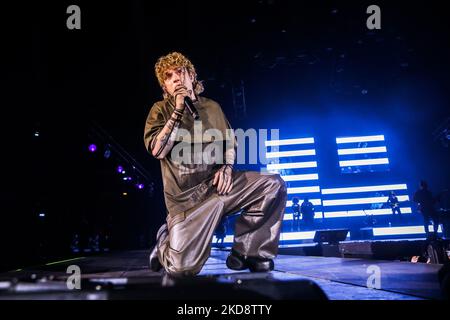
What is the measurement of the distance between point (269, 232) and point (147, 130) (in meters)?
0.96

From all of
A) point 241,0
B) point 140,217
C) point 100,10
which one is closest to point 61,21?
point 100,10

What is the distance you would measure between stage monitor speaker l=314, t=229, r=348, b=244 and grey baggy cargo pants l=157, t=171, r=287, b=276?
239 inches

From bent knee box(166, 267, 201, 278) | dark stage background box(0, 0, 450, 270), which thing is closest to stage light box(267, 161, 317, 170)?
dark stage background box(0, 0, 450, 270)

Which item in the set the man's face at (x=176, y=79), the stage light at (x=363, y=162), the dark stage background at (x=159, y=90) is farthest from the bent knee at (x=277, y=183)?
the stage light at (x=363, y=162)

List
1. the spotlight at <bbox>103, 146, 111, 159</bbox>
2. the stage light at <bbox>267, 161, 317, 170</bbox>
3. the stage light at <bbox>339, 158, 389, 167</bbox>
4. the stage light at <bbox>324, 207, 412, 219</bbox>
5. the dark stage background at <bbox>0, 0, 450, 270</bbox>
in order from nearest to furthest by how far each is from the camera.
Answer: the dark stage background at <bbox>0, 0, 450, 270</bbox> < the spotlight at <bbox>103, 146, 111, 159</bbox> < the stage light at <bbox>324, 207, 412, 219</bbox> < the stage light at <bbox>339, 158, 389, 167</bbox> < the stage light at <bbox>267, 161, 317, 170</bbox>

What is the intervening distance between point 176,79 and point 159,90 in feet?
18.0

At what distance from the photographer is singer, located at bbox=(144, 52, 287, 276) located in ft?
5.01

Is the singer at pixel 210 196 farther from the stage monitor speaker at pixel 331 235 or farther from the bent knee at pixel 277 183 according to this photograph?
the stage monitor speaker at pixel 331 235

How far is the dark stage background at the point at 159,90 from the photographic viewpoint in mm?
4453

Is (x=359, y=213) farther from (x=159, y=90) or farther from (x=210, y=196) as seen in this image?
(x=210, y=196)

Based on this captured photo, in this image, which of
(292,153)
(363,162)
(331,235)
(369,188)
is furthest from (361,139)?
(331,235)

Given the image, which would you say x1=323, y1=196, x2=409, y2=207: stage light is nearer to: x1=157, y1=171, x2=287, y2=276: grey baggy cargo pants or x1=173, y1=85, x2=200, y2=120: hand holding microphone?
x1=157, y1=171, x2=287, y2=276: grey baggy cargo pants

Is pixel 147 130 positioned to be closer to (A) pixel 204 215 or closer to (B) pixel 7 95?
(A) pixel 204 215
